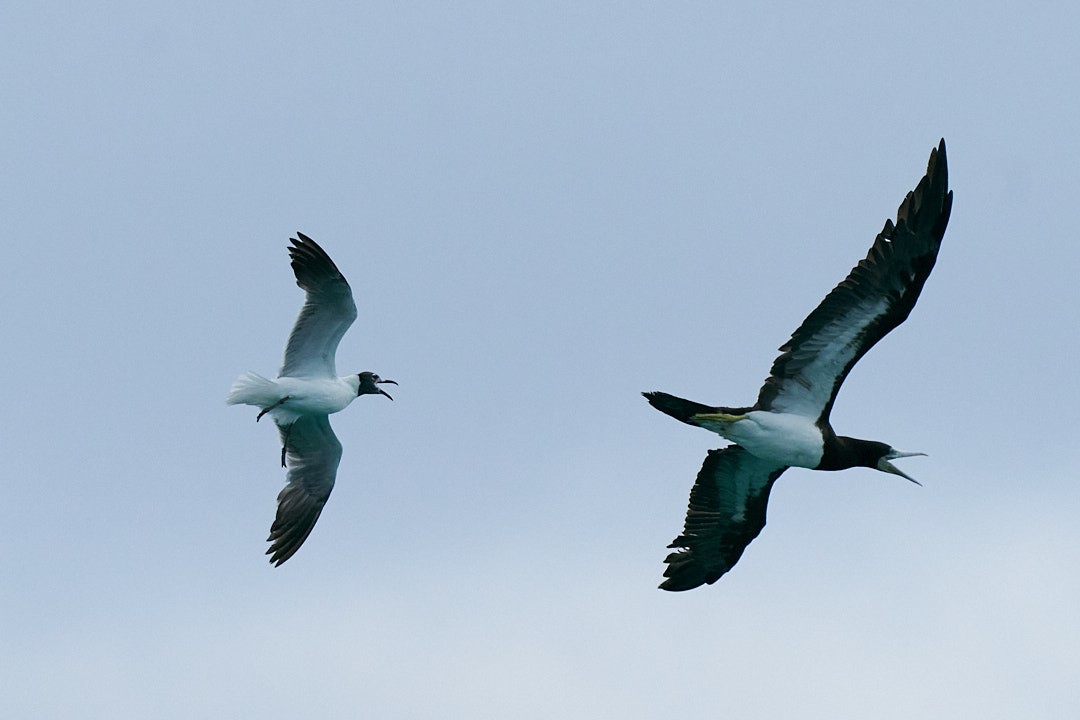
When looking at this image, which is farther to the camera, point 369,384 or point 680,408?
point 369,384

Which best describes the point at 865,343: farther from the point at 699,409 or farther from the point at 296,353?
the point at 296,353

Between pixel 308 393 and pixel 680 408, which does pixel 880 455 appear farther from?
pixel 308 393

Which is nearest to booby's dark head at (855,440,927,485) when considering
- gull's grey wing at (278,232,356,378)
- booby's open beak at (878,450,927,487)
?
booby's open beak at (878,450,927,487)

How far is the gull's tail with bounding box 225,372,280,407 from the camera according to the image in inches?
986

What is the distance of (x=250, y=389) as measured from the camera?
25047 mm

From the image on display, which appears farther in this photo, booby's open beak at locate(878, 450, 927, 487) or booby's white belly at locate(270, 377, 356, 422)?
booby's white belly at locate(270, 377, 356, 422)

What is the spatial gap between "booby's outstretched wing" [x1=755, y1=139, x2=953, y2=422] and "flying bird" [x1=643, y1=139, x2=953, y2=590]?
0.04ft

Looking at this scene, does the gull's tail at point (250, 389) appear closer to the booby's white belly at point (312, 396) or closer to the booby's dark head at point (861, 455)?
the booby's white belly at point (312, 396)

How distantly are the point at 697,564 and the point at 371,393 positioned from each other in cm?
589

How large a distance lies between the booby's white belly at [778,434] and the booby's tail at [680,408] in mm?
191

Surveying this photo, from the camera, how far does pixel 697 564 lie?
76.6ft

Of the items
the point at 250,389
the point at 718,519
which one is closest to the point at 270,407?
the point at 250,389

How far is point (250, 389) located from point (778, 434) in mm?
7624

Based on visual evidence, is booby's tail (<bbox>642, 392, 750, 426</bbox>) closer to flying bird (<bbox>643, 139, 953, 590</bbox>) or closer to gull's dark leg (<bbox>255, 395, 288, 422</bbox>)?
flying bird (<bbox>643, 139, 953, 590</bbox>)
